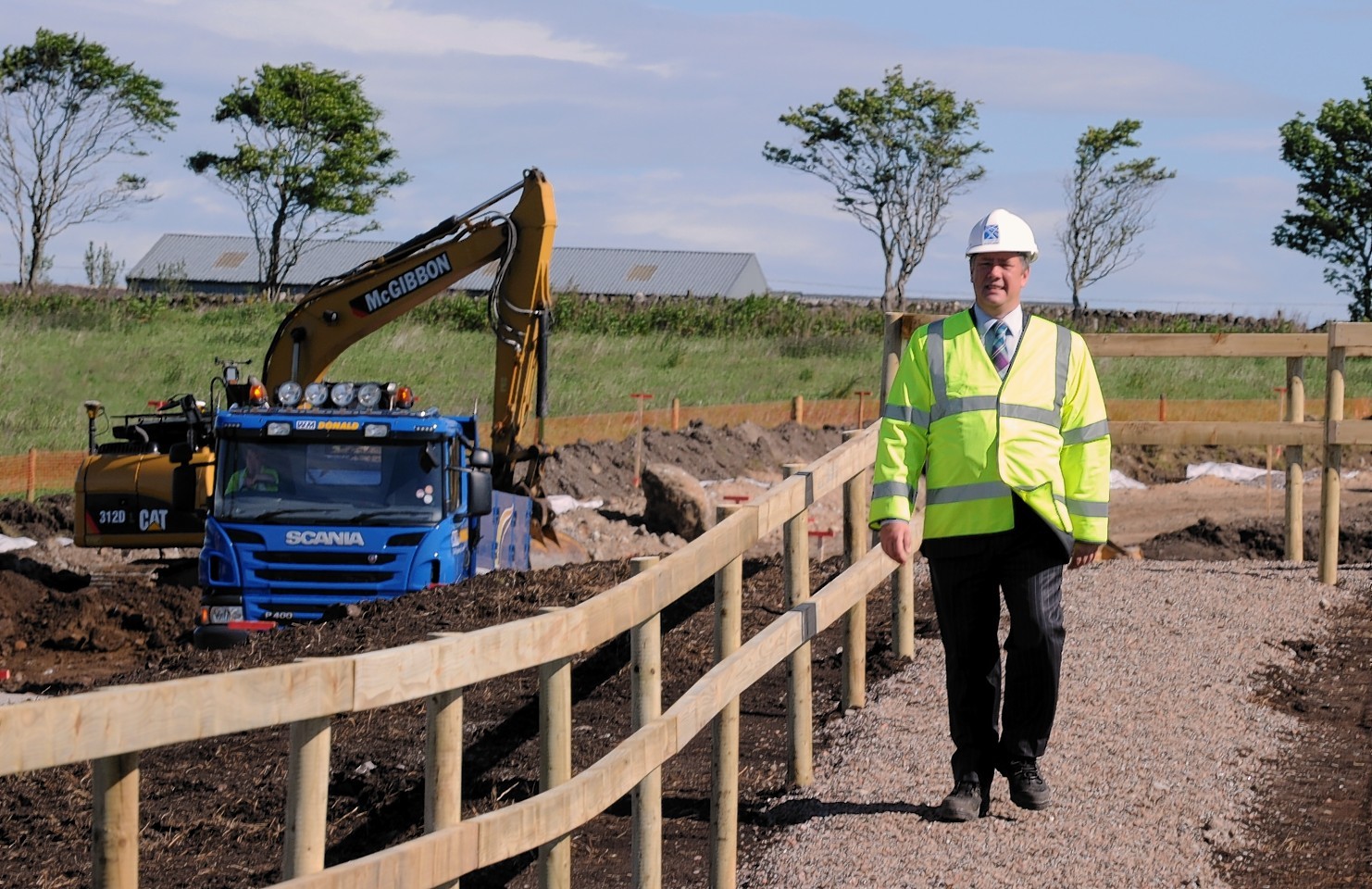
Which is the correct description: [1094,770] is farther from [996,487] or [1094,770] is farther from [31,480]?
[31,480]

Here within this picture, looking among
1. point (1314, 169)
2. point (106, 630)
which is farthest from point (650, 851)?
point (1314, 169)

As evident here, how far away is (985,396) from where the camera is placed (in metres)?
5.73

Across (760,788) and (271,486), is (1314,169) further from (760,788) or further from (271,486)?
(760,788)

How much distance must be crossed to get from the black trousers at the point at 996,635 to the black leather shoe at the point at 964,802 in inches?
1.3

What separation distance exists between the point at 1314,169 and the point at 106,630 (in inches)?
1744

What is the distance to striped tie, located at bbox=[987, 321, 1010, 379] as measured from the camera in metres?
5.78

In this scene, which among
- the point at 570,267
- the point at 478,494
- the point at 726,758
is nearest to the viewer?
the point at 726,758

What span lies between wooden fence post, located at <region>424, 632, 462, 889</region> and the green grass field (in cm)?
2565

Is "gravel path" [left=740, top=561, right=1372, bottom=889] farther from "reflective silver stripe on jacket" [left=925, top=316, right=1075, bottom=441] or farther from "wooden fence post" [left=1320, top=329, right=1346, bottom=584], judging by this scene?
"reflective silver stripe on jacket" [left=925, top=316, right=1075, bottom=441]

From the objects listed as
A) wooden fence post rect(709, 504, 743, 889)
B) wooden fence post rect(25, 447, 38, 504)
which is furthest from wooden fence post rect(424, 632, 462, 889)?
wooden fence post rect(25, 447, 38, 504)

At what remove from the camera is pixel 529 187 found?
17875mm

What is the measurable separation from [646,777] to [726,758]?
0.77 m

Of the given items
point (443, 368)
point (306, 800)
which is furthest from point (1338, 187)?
point (306, 800)

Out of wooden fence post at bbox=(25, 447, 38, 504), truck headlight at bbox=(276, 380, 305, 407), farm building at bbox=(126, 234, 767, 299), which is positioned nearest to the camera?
truck headlight at bbox=(276, 380, 305, 407)
